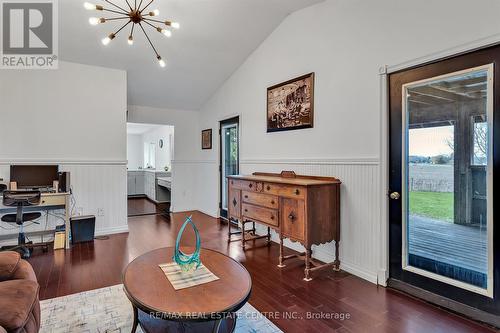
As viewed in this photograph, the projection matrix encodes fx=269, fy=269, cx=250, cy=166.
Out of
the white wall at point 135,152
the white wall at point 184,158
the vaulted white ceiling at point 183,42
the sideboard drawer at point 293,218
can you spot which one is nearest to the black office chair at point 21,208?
the vaulted white ceiling at point 183,42

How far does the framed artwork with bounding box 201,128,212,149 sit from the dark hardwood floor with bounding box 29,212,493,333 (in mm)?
2437

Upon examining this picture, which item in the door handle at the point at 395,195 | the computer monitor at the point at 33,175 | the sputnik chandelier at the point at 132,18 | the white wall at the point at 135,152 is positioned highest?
the sputnik chandelier at the point at 132,18

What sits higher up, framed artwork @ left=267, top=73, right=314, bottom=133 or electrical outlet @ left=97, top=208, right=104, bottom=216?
framed artwork @ left=267, top=73, right=314, bottom=133

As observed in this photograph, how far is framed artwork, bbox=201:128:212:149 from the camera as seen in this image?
589cm

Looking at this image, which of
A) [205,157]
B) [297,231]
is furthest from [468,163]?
[205,157]

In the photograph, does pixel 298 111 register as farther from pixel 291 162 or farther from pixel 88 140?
pixel 88 140

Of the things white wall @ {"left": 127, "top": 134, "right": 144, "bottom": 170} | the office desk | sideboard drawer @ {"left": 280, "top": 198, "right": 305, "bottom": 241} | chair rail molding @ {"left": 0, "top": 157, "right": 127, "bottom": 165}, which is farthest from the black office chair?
white wall @ {"left": 127, "top": 134, "right": 144, "bottom": 170}

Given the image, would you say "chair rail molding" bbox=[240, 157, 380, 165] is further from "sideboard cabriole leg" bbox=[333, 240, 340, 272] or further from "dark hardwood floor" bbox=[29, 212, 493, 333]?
"dark hardwood floor" bbox=[29, 212, 493, 333]

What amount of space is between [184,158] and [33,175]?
2.99 meters

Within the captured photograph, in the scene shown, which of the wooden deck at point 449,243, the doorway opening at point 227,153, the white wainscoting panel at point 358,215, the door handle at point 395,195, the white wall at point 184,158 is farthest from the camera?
the white wall at point 184,158

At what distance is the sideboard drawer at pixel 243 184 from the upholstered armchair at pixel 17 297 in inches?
93.6

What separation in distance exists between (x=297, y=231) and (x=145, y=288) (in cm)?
169

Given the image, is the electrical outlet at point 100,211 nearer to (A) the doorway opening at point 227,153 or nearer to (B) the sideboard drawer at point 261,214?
(A) the doorway opening at point 227,153

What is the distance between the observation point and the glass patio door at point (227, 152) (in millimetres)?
5098
